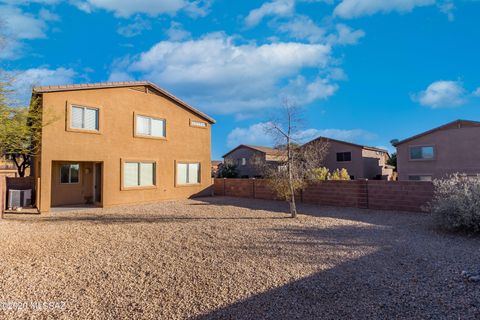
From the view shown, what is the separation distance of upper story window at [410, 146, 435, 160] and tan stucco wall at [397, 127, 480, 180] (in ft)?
0.88

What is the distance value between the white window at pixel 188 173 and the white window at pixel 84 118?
5.57 m

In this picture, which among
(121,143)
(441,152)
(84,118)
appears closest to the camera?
(84,118)

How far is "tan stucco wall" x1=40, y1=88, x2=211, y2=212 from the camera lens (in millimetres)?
12742

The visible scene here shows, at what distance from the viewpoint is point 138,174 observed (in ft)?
52.1

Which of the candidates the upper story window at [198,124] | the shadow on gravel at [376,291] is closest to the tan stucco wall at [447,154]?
the upper story window at [198,124]

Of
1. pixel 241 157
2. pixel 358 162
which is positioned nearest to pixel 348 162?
pixel 358 162

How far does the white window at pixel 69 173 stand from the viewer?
14992 mm

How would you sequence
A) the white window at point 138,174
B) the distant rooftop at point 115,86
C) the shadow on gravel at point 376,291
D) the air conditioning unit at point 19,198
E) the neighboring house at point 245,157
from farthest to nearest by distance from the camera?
the neighboring house at point 245,157
the white window at point 138,174
the air conditioning unit at point 19,198
the distant rooftop at point 115,86
the shadow on gravel at point 376,291

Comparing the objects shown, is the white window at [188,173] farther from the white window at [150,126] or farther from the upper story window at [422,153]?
the upper story window at [422,153]

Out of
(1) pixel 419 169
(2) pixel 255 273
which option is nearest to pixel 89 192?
(2) pixel 255 273

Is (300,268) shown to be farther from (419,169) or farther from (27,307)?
(419,169)

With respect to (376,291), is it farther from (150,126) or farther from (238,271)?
(150,126)

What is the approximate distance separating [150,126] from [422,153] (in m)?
23.0

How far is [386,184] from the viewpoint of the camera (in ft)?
41.8
